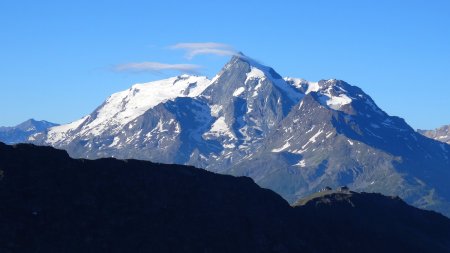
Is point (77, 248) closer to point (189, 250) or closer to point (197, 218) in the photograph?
point (189, 250)

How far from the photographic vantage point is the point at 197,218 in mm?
199375

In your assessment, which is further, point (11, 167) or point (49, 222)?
point (11, 167)

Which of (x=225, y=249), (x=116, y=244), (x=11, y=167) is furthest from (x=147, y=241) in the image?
(x=11, y=167)

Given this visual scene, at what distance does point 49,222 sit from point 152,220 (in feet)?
92.7

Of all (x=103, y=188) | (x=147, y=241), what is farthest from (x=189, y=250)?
(x=103, y=188)

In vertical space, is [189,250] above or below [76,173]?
below

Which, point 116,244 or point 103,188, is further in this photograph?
point 103,188

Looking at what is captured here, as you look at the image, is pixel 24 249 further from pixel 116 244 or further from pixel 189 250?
pixel 189 250

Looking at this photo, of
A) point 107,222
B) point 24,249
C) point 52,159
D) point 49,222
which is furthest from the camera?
point 52,159

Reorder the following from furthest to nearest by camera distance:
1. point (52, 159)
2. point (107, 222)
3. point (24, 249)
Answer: point (52, 159)
point (107, 222)
point (24, 249)

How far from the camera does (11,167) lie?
591ft

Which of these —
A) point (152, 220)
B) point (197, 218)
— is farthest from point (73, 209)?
point (197, 218)

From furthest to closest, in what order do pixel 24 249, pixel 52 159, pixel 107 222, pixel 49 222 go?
pixel 52 159 → pixel 107 222 → pixel 49 222 → pixel 24 249

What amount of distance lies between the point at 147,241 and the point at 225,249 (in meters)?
21.1
